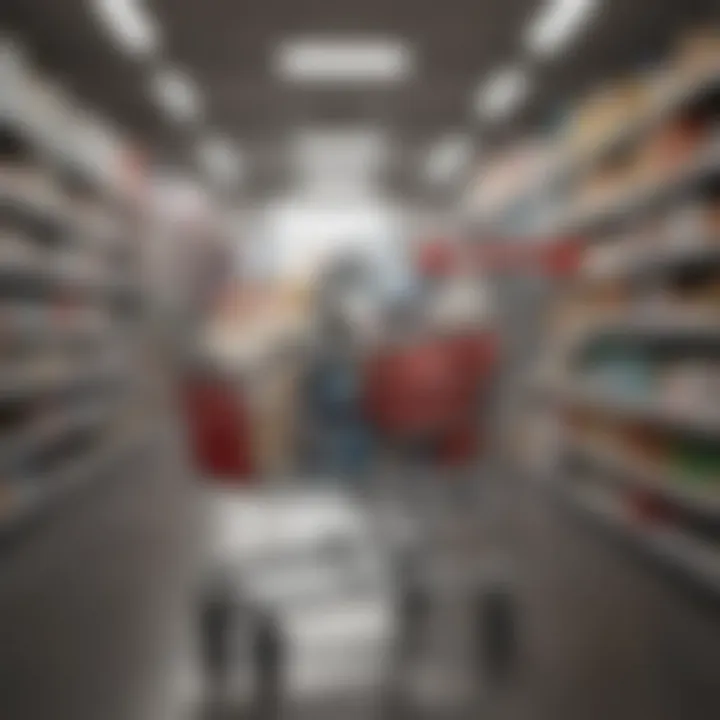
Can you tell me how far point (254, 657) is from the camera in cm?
222

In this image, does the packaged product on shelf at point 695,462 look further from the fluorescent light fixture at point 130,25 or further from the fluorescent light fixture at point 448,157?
the fluorescent light fixture at point 130,25

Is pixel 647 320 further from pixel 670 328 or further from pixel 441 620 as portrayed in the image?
pixel 441 620

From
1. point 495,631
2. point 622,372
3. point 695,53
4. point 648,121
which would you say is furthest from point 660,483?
point 695,53

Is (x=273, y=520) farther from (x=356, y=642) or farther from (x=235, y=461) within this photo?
(x=356, y=642)

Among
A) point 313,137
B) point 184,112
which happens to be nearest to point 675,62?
point 313,137

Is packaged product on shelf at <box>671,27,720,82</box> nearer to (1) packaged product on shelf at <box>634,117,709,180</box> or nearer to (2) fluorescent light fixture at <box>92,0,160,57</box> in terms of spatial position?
(1) packaged product on shelf at <box>634,117,709,180</box>

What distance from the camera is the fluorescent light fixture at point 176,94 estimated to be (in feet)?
5.69

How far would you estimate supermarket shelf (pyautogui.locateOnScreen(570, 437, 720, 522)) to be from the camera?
2.66 metres

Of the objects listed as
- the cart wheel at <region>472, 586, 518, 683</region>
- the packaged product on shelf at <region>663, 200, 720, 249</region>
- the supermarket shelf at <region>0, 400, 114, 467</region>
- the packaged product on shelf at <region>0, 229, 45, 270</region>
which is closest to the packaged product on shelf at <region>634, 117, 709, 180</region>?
the packaged product on shelf at <region>663, 200, 720, 249</region>

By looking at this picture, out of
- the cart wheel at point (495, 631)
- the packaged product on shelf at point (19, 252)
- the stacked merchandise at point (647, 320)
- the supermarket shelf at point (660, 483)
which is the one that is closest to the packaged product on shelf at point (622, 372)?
the stacked merchandise at point (647, 320)

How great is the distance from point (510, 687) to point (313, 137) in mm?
1011

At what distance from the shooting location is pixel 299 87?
1740 mm

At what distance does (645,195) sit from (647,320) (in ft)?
0.95

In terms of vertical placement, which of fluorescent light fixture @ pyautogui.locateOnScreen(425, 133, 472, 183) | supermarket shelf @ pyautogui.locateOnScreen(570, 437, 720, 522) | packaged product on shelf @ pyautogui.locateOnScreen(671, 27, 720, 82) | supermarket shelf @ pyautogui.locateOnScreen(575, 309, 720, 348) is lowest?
supermarket shelf @ pyautogui.locateOnScreen(570, 437, 720, 522)
